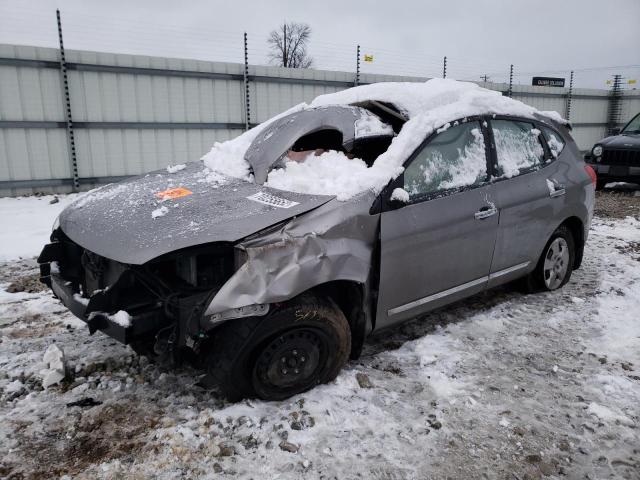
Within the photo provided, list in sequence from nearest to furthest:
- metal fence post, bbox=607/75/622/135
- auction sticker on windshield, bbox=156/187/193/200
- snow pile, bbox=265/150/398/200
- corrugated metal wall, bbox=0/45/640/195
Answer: snow pile, bbox=265/150/398/200 < auction sticker on windshield, bbox=156/187/193/200 < corrugated metal wall, bbox=0/45/640/195 < metal fence post, bbox=607/75/622/135

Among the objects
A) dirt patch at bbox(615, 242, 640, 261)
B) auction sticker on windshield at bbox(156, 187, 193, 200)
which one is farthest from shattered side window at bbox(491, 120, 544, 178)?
dirt patch at bbox(615, 242, 640, 261)

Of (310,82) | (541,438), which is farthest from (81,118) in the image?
(541,438)

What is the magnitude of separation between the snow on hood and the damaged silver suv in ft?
0.04

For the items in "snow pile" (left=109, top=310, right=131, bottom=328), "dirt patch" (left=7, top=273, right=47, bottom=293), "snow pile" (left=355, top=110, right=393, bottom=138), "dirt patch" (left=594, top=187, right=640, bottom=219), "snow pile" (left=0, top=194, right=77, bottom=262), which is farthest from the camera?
"dirt patch" (left=594, top=187, right=640, bottom=219)

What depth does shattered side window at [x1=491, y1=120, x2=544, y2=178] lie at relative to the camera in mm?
3629

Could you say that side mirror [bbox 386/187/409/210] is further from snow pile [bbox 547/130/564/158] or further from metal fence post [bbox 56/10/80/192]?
metal fence post [bbox 56/10/80/192]

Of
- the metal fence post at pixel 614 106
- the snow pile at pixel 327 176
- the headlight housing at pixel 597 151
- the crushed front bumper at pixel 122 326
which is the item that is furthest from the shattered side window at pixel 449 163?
the metal fence post at pixel 614 106

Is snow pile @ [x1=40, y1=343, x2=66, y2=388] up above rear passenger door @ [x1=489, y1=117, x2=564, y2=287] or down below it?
below

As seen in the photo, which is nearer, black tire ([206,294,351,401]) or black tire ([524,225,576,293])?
black tire ([206,294,351,401])

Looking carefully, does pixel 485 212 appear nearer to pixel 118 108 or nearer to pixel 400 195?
pixel 400 195

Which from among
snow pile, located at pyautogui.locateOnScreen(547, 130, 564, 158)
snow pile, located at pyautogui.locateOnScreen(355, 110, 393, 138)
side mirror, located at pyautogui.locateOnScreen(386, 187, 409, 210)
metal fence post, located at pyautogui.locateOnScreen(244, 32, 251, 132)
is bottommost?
side mirror, located at pyautogui.locateOnScreen(386, 187, 409, 210)

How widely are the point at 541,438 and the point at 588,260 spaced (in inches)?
141

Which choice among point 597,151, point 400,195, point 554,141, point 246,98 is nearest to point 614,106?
point 597,151

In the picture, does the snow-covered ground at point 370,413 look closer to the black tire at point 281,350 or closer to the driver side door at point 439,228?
the black tire at point 281,350
